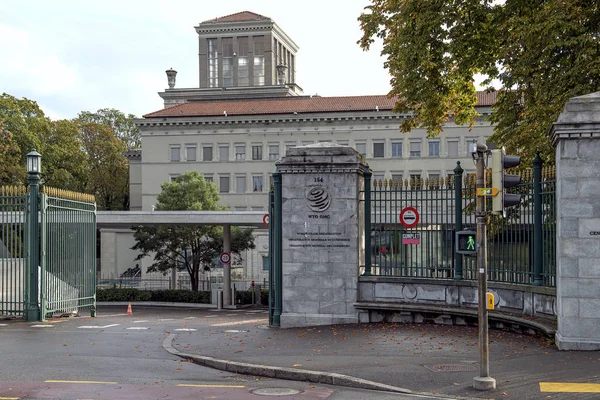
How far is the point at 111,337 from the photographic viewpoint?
17.5 metres

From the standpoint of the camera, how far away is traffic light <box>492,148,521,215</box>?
10711mm

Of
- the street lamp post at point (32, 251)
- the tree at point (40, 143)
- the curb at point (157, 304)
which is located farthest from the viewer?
the tree at point (40, 143)

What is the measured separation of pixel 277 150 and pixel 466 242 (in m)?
69.9

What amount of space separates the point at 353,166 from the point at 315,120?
198 ft

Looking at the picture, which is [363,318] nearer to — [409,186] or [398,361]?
[409,186]

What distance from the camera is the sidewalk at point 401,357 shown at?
11203 mm

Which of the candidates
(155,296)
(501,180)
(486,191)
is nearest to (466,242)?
(486,191)

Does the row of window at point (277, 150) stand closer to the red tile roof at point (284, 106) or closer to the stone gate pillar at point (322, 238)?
the red tile roof at point (284, 106)

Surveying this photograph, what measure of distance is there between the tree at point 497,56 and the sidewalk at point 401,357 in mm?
6493

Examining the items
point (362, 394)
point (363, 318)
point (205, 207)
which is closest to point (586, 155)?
point (362, 394)

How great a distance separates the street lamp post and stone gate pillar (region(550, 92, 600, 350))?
1290 cm

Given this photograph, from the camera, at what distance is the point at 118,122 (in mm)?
96125

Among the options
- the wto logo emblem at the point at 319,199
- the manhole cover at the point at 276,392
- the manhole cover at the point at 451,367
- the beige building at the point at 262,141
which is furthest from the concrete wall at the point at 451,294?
the beige building at the point at 262,141

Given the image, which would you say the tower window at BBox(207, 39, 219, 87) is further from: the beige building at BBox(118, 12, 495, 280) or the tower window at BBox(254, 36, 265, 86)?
the beige building at BBox(118, 12, 495, 280)
